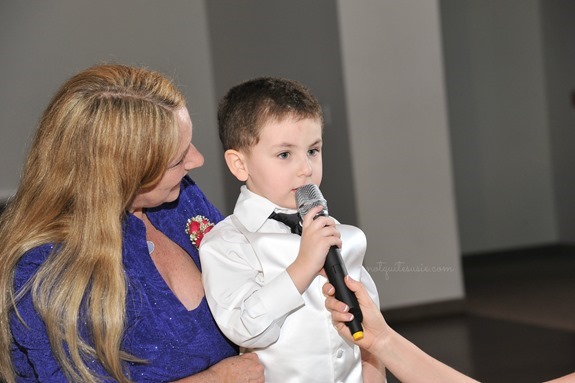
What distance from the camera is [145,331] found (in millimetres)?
1797

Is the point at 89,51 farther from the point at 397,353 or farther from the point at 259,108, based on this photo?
the point at 397,353

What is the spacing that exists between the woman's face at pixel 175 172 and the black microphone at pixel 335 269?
260 mm

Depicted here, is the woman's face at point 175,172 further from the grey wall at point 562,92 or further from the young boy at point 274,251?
the grey wall at point 562,92

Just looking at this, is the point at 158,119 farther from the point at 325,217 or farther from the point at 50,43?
the point at 50,43

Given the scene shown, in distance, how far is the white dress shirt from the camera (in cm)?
173

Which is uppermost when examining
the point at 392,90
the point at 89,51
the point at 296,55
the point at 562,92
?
the point at 89,51

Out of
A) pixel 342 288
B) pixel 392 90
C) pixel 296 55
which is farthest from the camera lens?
pixel 296 55

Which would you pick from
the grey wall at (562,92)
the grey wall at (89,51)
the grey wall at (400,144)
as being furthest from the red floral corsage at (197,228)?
the grey wall at (562,92)

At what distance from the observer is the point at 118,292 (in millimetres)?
1713

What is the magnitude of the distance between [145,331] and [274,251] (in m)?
0.31

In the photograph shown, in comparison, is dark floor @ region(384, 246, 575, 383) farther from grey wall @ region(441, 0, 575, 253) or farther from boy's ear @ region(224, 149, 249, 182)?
boy's ear @ region(224, 149, 249, 182)

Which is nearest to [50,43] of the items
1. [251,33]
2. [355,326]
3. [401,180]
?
[251,33]

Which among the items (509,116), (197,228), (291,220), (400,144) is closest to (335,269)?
(291,220)

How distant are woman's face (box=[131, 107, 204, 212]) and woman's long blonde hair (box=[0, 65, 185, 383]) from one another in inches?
1.0
